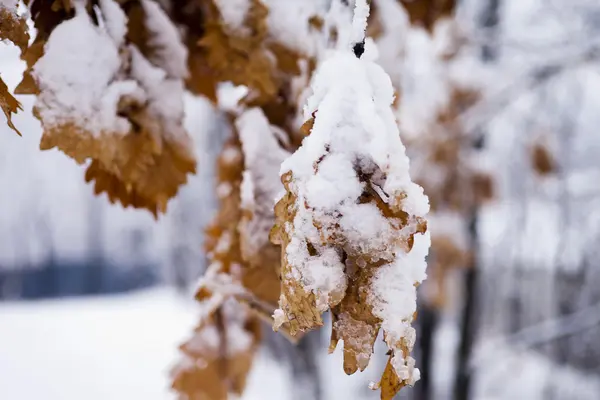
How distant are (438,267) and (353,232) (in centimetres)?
437

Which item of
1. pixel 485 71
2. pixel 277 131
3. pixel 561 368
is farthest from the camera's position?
pixel 561 368

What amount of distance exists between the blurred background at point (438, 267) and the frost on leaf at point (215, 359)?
15.7 inches

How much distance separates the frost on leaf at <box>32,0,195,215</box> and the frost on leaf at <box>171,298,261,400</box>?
23.7 inches

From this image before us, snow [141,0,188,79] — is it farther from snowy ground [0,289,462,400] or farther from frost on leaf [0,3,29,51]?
snowy ground [0,289,462,400]

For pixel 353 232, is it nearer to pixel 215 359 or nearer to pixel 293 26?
pixel 293 26

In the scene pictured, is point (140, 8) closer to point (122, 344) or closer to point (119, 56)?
point (119, 56)

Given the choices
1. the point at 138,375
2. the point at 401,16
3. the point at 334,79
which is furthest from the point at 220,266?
the point at 138,375

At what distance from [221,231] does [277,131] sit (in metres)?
0.26

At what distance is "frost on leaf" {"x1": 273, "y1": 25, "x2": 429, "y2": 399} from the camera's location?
56 cm

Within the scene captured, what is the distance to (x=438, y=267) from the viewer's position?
4.73 metres

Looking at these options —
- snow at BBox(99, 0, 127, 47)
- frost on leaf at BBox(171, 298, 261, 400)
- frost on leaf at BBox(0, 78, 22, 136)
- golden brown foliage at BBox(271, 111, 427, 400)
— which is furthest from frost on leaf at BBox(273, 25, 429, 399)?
frost on leaf at BBox(171, 298, 261, 400)

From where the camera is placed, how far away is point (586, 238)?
7309 mm

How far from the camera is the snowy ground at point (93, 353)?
8.87 meters

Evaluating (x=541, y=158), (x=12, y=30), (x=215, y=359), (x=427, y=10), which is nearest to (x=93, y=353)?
(x=541, y=158)
